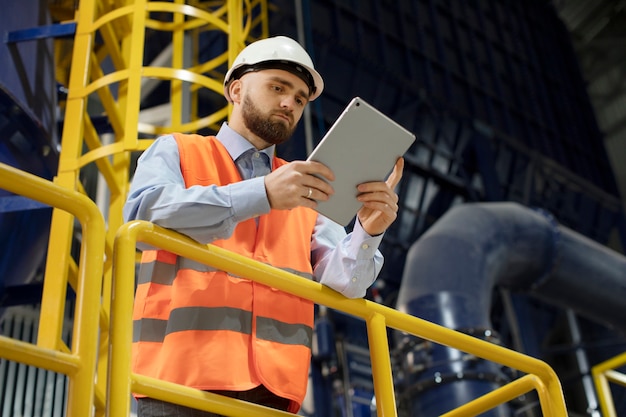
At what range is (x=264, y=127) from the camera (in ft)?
9.82

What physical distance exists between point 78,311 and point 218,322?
1.76 ft

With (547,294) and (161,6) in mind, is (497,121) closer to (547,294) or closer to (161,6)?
(547,294)

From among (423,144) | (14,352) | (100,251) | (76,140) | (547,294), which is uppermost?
(423,144)

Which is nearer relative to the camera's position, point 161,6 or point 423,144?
point 161,6

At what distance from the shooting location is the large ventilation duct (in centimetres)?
686

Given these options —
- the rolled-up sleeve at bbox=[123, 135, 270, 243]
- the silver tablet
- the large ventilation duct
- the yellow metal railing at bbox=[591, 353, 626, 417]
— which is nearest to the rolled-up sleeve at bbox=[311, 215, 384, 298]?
the silver tablet

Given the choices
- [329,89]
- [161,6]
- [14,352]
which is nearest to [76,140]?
[161,6]

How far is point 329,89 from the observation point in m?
12.4

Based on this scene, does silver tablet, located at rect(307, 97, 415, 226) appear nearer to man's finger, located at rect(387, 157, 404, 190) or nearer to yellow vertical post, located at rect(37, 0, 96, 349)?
man's finger, located at rect(387, 157, 404, 190)

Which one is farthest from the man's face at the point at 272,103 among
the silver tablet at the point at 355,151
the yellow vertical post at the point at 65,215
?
the yellow vertical post at the point at 65,215

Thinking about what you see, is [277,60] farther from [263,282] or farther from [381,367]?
[381,367]

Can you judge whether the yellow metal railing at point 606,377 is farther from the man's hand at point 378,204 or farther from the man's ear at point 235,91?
the man's ear at point 235,91

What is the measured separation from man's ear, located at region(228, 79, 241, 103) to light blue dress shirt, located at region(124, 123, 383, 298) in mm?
161

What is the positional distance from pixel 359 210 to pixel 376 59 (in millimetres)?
11117
